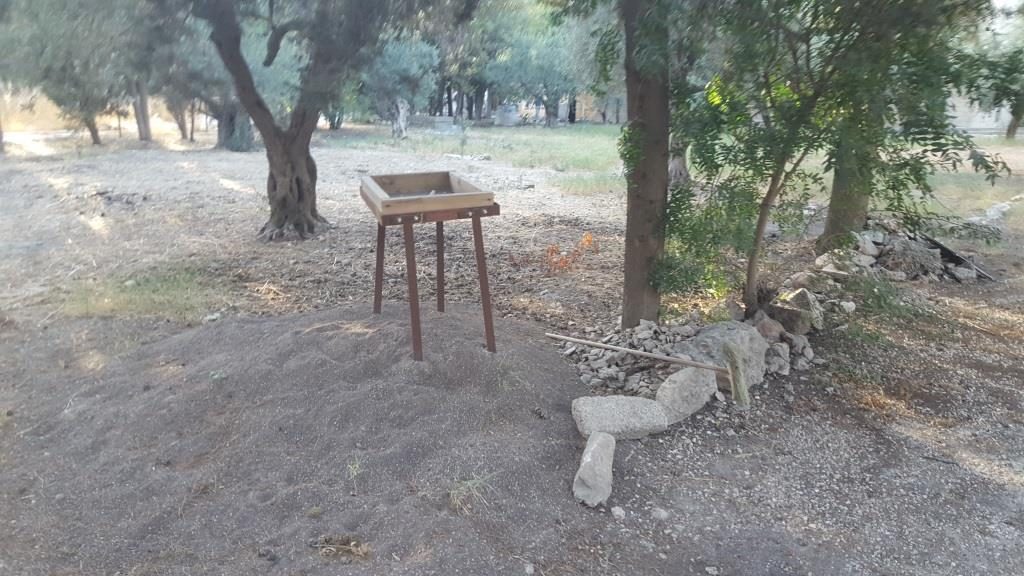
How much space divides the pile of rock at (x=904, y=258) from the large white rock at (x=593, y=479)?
4.47 m

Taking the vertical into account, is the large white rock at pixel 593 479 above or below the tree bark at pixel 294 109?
below

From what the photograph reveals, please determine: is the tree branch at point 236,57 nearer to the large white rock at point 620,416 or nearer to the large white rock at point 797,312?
the large white rock at point 620,416

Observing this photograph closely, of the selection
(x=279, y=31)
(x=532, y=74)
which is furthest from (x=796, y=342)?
(x=532, y=74)

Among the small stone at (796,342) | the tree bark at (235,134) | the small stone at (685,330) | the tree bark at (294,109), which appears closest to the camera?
the small stone at (685,330)

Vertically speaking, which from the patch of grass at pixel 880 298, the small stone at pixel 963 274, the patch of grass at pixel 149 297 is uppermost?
the patch of grass at pixel 880 298

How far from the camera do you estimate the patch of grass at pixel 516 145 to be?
18.2 m

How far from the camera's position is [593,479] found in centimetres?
350

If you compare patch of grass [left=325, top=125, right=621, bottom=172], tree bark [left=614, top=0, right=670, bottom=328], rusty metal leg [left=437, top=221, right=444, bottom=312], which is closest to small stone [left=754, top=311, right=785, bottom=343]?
tree bark [left=614, top=0, right=670, bottom=328]

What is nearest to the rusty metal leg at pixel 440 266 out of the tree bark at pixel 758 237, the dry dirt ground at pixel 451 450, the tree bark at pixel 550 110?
the dry dirt ground at pixel 451 450

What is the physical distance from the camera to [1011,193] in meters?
12.9

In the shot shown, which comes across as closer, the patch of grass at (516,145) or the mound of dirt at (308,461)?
the mound of dirt at (308,461)

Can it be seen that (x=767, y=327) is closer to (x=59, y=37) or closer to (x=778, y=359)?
(x=778, y=359)

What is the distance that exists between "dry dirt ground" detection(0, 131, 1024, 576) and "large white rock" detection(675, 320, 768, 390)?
170 millimetres

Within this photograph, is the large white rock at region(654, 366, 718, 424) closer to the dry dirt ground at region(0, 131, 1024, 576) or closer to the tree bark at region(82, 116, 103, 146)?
the dry dirt ground at region(0, 131, 1024, 576)
